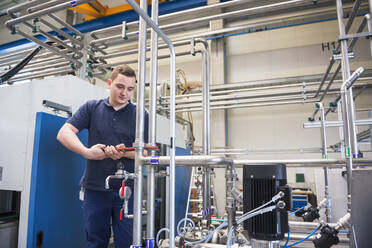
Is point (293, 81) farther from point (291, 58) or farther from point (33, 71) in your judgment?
point (33, 71)

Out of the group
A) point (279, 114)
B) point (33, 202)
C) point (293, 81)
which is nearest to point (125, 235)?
point (33, 202)

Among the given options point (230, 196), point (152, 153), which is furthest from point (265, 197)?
point (152, 153)

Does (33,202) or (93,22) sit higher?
(93,22)

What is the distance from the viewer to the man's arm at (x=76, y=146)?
1.00 meters

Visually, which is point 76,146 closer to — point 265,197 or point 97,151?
point 97,151

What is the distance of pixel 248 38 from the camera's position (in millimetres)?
4781

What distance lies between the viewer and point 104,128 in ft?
4.14

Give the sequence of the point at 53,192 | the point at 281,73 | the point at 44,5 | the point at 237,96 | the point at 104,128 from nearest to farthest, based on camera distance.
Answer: the point at 104,128, the point at 53,192, the point at 44,5, the point at 237,96, the point at 281,73

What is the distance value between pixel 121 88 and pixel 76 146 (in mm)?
361

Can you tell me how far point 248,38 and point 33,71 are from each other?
3.67m

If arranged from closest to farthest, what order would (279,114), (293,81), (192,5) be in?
(192,5)
(293,81)
(279,114)

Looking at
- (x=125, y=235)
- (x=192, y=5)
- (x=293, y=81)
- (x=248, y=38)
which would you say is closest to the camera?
(x=125, y=235)

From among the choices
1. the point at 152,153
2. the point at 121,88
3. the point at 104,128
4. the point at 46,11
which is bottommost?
the point at 152,153

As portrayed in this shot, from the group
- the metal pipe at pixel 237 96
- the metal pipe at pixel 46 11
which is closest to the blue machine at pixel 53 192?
the metal pipe at pixel 46 11
